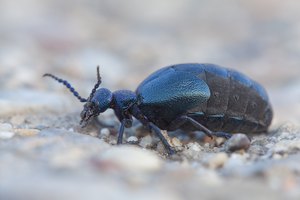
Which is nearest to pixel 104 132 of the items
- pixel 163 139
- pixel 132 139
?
pixel 132 139

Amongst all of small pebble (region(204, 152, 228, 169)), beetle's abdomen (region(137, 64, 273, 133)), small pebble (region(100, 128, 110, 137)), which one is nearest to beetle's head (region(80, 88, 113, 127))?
small pebble (region(100, 128, 110, 137))

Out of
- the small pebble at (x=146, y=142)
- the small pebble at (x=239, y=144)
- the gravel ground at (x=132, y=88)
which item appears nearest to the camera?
the gravel ground at (x=132, y=88)

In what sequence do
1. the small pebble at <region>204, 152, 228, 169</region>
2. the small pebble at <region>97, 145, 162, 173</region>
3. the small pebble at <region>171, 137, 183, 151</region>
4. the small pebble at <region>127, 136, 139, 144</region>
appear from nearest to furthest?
the small pebble at <region>97, 145, 162, 173</region>, the small pebble at <region>204, 152, 228, 169</region>, the small pebble at <region>171, 137, 183, 151</region>, the small pebble at <region>127, 136, 139, 144</region>

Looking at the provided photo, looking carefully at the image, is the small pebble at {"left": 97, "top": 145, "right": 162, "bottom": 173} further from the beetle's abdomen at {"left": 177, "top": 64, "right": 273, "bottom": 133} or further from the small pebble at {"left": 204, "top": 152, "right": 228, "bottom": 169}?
the beetle's abdomen at {"left": 177, "top": 64, "right": 273, "bottom": 133}

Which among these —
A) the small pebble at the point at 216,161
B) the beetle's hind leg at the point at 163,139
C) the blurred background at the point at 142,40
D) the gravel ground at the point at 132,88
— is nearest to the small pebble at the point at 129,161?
the gravel ground at the point at 132,88

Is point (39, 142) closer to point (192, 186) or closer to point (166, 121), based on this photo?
point (192, 186)

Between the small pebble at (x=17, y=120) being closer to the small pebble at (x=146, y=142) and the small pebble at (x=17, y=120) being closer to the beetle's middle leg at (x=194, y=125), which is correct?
the small pebble at (x=146, y=142)

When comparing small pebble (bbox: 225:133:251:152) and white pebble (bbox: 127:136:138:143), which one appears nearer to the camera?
small pebble (bbox: 225:133:251:152)
